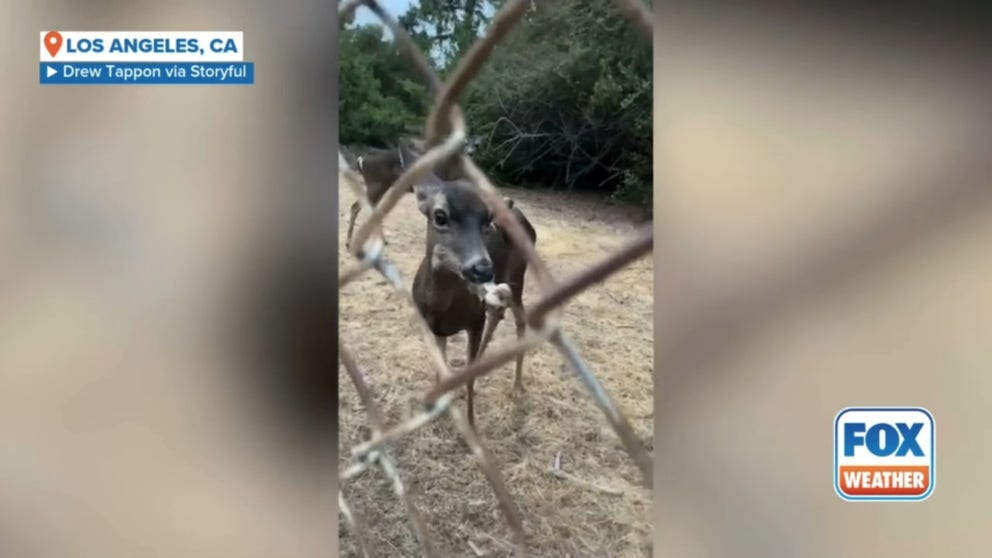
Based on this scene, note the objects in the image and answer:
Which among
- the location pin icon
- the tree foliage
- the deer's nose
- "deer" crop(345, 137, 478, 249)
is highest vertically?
the location pin icon

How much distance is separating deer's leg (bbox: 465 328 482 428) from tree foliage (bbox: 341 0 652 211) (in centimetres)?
34

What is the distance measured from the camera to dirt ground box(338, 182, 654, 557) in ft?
6.22

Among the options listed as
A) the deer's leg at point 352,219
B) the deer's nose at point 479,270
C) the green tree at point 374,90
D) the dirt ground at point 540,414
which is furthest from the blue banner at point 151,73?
the deer's nose at point 479,270

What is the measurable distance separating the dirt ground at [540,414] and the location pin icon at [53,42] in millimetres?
819

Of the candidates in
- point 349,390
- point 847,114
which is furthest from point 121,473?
point 847,114

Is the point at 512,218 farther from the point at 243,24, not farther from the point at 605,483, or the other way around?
the point at 243,24

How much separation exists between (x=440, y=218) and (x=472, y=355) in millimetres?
301

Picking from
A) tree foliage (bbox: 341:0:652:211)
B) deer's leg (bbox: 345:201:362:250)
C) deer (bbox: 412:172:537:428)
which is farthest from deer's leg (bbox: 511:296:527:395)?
deer's leg (bbox: 345:201:362:250)

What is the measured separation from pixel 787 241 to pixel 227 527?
1.37 meters

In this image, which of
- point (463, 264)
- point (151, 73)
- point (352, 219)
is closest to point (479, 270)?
point (463, 264)

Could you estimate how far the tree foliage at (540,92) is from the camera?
1898 mm

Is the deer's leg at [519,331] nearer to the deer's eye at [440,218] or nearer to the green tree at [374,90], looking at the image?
the deer's eye at [440,218]

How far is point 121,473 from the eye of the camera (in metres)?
1.95

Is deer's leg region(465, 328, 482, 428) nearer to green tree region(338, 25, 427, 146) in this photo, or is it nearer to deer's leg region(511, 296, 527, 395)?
deer's leg region(511, 296, 527, 395)
